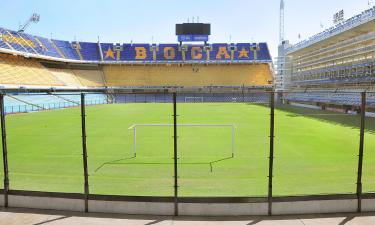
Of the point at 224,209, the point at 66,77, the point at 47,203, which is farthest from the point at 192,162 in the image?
the point at 66,77

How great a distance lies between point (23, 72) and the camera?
164ft

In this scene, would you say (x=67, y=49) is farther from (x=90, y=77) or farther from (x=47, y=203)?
(x=47, y=203)

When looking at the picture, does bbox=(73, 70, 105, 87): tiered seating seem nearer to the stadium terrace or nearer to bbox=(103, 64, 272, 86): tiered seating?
bbox=(103, 64, 272, 86): tiered seating

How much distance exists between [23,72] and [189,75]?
37485 millimetres

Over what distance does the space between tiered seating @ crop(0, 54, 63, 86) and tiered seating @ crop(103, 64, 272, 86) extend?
16.5 meters

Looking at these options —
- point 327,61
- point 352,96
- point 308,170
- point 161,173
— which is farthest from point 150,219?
point 327,61

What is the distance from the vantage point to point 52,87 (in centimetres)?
5138

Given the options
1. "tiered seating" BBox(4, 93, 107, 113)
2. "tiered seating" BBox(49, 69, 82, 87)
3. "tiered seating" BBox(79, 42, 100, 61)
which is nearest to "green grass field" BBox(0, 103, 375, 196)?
"tiered seating" BBox(4, 93, 107, 113)

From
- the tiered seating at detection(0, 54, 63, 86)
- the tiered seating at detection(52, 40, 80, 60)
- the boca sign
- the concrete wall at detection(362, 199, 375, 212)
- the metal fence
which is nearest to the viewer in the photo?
the concrete wall at detection(362, 199, 375, 212)

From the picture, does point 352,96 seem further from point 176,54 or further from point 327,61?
point 176,54

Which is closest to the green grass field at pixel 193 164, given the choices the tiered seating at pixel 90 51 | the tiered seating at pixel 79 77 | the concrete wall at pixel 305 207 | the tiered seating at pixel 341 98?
the concrete wall at pixel 305 207

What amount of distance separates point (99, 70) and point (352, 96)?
187ft

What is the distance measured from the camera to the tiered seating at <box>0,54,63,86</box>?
4512 cm

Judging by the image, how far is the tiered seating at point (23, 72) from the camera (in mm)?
45125
